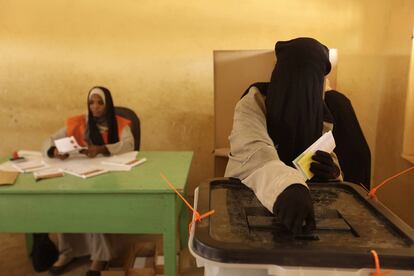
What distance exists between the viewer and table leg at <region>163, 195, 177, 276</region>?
1.71 meters

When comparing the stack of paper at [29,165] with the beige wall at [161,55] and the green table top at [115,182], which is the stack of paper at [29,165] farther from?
the beige wall at [161,55]

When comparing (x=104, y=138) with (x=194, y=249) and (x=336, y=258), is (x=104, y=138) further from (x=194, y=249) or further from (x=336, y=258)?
(x=336, y=258)

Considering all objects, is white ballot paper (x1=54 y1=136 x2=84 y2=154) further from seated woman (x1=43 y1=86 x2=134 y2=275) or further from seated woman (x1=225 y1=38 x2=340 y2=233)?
seated woman (x1=225 y1=38 x2=340 y2=233)

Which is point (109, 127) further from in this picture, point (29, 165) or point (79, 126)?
point (29, 165)

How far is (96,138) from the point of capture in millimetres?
2490

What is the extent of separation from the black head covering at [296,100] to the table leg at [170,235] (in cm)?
77

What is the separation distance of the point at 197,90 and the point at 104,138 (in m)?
1.16

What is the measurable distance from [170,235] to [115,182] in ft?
1.26

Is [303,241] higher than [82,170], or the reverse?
[303,241]

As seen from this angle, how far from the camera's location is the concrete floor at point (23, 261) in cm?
224

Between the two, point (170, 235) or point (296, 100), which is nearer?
point (296, 100)

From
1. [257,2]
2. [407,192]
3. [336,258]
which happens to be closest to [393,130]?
[407,192]

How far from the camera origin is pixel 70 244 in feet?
7.98

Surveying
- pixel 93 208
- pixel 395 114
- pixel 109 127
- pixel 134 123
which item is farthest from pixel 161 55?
pixel 395 114
